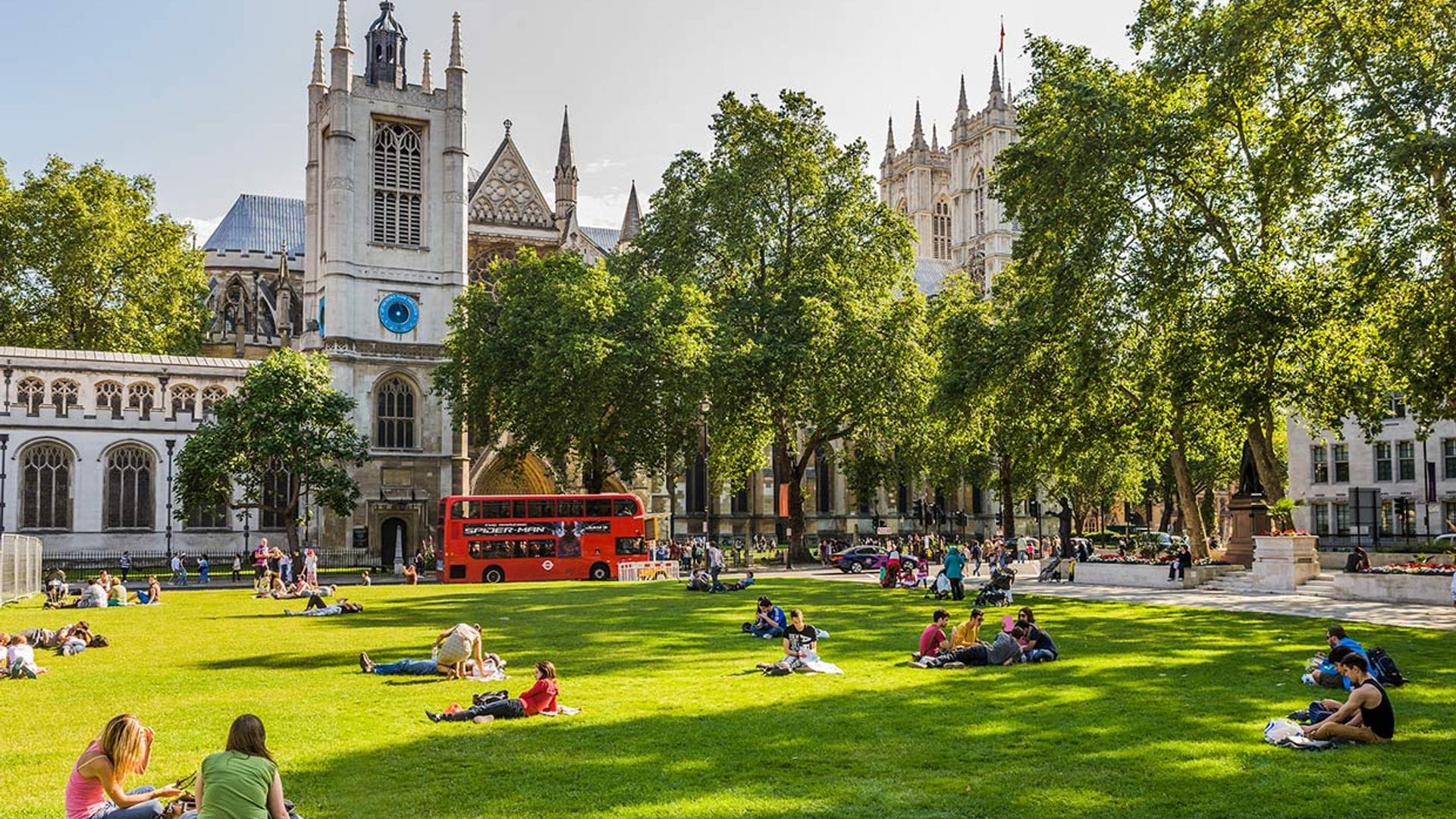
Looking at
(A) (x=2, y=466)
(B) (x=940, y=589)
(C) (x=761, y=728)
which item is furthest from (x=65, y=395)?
(C) (x=761, y=728)

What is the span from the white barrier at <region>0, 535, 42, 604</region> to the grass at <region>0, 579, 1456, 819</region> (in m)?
11.3

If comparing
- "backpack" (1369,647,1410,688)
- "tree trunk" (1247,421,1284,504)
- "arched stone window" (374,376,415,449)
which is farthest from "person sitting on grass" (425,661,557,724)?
"arched stone window" (374,376,415,449)

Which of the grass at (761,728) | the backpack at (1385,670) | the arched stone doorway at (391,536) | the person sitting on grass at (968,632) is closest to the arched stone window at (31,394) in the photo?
the arched stone doorway at (391,536)

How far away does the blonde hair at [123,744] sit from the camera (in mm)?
8219

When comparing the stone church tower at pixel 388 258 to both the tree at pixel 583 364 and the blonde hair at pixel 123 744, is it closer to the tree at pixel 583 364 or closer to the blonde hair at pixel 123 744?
the tree at pixel 583 364

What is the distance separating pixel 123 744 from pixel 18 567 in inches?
1131

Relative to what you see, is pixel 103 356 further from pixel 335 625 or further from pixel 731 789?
pixel 731 789

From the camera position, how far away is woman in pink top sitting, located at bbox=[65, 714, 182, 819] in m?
8.16

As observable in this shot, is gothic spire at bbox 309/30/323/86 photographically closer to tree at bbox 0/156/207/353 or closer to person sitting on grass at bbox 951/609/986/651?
tree at bbox 0/156/207/353

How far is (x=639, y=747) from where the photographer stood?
11.1 m

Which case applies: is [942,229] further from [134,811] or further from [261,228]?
[134,811]

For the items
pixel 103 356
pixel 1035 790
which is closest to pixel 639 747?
pixel 1035 790

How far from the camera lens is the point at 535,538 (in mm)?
42906

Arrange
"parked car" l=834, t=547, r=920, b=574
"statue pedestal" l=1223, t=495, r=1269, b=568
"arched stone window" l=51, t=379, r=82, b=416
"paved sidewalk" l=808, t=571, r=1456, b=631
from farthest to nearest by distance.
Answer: "arched stone window" l=51, t=379, r=82, b=416 → "parked car" l=834, t=547, r=920, b=574 → "statue pedestal" l=1223, t=495, r=1269, b=568 → "paved sidewalk" l=808, t=571, r=1456, b=631
